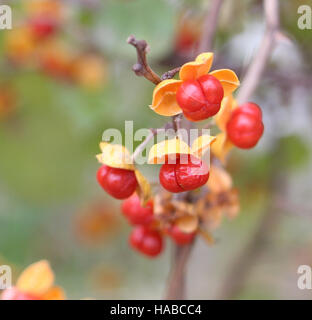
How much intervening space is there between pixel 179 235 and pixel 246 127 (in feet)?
0.52

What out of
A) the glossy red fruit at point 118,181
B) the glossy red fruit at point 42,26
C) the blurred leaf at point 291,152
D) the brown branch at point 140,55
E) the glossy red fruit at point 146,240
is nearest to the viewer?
the brown branch at point 140,55

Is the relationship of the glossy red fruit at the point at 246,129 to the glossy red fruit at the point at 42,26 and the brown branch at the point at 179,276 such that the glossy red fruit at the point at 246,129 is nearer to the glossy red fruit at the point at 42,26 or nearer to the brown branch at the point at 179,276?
the brown branch at the point at 179,276

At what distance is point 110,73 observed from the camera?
60.1 inches

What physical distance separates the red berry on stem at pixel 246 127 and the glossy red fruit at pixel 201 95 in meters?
0.09

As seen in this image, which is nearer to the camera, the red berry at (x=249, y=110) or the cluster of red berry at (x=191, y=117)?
the cluster of red berry at (x=191, y=117)

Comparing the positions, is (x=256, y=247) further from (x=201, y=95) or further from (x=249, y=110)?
(x=201, y=95)

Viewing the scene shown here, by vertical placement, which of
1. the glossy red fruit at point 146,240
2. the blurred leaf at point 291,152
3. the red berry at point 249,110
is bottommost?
the glossy red fruit at point 146,240

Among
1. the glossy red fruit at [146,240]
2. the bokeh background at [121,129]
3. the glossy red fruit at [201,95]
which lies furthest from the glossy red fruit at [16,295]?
the bokeh background at [121,129]

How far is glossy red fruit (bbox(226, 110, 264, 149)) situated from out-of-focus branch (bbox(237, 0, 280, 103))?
5 cm

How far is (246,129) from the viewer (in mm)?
646

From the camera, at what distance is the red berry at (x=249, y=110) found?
66 cm

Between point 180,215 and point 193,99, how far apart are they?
0.17 metres

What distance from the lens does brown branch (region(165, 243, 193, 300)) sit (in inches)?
26.3

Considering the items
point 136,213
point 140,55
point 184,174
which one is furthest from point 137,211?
point 140,55
